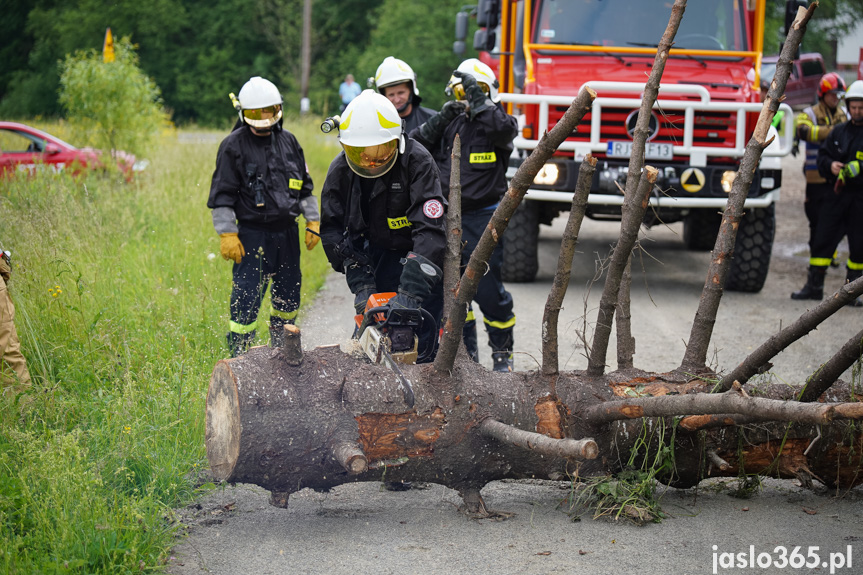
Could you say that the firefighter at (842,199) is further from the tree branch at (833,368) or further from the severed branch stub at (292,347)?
the severed branch stub at (292,347)

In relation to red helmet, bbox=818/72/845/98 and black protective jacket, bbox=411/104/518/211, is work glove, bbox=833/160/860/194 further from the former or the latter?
black protective jacket, bbox=411/104/518/211

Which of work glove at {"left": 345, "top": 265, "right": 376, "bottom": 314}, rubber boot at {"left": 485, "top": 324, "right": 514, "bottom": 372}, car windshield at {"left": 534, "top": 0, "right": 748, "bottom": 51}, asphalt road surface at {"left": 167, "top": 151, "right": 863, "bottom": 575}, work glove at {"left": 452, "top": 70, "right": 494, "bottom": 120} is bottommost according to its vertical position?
asphalt road surface at {"left": 167, "top": 151, "right": 863, "bottom": 575}

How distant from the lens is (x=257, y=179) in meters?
5.06

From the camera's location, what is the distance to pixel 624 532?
3305mm

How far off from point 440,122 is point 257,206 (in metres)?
1.23

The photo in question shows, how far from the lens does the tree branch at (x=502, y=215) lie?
9.49 ft

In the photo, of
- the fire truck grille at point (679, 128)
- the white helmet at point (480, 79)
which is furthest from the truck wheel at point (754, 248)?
the white helmet at point (480, 79)

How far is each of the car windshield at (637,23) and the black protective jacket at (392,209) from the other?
175 inches

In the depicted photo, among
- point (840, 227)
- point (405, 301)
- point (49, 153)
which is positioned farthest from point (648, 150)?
point (49, 153)

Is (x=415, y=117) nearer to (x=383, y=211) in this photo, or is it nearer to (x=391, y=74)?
(x=391, y=74)

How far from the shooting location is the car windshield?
25.6ft

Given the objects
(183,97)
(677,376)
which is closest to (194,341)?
(677,376)

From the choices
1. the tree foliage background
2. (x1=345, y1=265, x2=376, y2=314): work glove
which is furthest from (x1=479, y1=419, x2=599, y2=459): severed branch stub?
the tree foliage background

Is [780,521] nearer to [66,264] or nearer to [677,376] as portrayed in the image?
[677,376]
